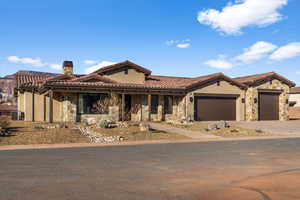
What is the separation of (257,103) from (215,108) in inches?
182

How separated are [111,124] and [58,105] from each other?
6.88 metres

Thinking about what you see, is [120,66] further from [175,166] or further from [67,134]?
[175,166]

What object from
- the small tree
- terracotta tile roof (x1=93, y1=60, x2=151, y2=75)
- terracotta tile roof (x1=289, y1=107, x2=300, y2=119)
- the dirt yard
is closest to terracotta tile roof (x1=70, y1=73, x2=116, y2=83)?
terracotta tile roof (x1=93, y1=60, x2=151, y2=75)

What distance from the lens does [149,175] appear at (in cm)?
646

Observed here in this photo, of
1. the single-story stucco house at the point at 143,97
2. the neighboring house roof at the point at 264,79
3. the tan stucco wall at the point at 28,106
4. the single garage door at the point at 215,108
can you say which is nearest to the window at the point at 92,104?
the single-story stucco house at the point at 143,97

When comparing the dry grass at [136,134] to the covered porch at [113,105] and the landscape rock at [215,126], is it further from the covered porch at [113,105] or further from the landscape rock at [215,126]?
the covered porch at [113,105]

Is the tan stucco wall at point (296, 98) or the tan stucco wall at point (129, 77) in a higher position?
the tan stucco wall at point (129, 77)

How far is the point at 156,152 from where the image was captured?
32.8 ft

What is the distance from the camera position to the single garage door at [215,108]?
968 inches

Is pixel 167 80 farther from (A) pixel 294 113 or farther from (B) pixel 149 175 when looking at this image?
(B) pixel 149 175

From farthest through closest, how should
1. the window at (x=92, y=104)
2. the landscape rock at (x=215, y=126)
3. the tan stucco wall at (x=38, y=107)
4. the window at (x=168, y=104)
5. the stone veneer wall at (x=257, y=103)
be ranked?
the stone veneer wall at (x=257, y=103)
the window at (x=168, y=104)
the tan stucco wall at (x=38, y=107)
the window at (x=92, y=104)
the landscape rock at (x=215, y=126)

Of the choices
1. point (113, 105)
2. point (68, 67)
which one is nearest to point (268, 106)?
point (113, 105)

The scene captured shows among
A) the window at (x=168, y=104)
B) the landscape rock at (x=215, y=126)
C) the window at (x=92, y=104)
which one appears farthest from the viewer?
the window at (x=168, y=104)

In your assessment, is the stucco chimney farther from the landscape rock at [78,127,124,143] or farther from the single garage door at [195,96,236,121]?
the landscape rock at [78,127,124,143]
